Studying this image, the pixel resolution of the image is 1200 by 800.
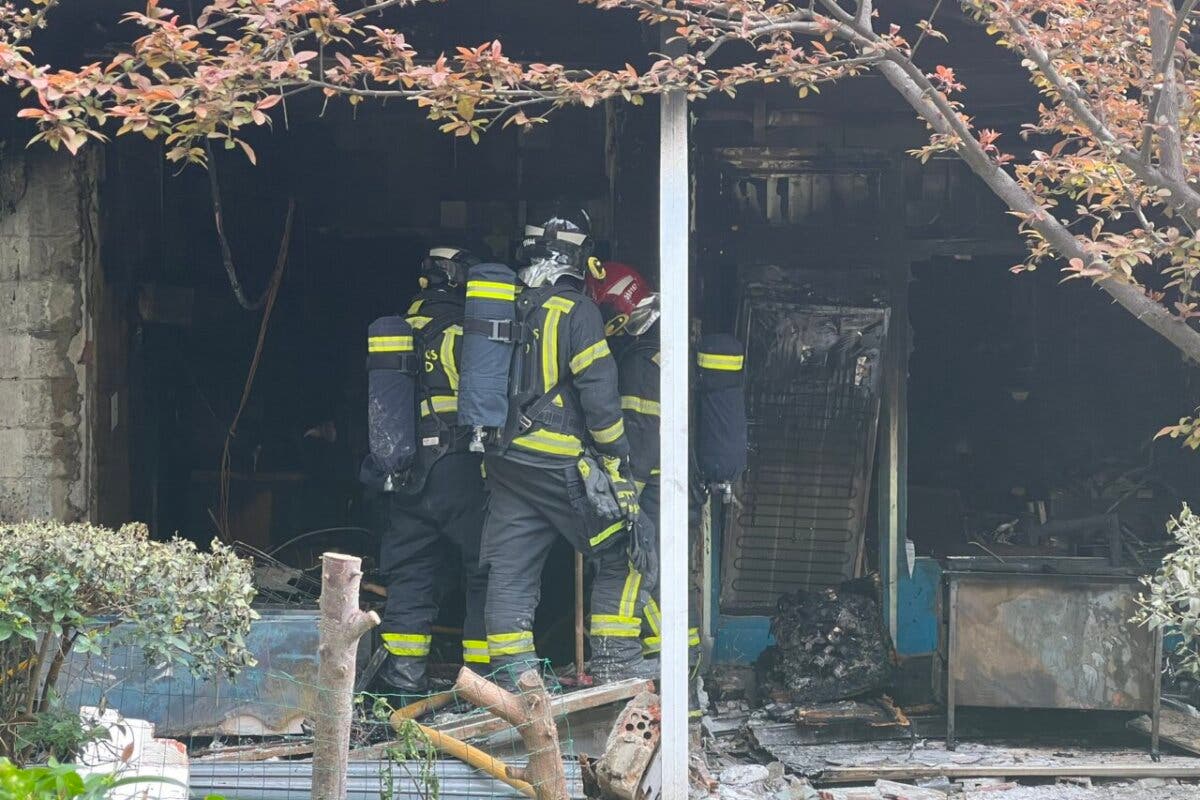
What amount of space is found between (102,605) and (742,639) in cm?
415

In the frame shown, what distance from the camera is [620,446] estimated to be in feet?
20.8

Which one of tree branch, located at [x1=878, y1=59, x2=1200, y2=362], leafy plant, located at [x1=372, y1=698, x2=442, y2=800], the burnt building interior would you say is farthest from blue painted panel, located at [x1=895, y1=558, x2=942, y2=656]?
leafy plant, located at [x1=372, y1=698, x2=442, y2=800]

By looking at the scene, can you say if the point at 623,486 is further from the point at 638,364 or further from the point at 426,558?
the point at 426,558

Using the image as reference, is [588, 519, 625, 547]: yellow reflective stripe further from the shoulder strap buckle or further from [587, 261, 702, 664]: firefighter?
the shoulder strap buckle

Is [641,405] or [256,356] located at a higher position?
[256,356]

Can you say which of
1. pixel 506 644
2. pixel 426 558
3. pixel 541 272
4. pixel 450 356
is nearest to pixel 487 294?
pixel 541 272

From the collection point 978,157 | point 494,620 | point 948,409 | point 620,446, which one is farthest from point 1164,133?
point 948,409

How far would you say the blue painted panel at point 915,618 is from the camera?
794cm

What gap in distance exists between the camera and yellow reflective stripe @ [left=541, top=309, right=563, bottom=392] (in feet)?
20.5

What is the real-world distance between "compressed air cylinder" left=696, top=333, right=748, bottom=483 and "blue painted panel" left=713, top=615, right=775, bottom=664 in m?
1.31

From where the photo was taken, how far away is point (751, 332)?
25.6ft

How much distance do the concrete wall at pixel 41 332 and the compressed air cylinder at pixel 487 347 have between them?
233 cm

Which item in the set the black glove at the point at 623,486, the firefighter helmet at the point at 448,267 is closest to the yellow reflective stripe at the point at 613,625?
the black glove at the point at 623,486

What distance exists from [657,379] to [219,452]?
3.23 metres
